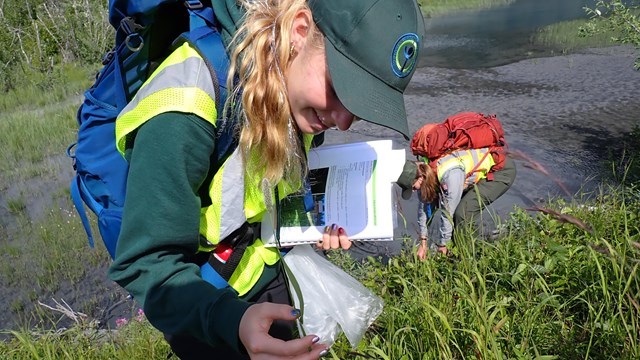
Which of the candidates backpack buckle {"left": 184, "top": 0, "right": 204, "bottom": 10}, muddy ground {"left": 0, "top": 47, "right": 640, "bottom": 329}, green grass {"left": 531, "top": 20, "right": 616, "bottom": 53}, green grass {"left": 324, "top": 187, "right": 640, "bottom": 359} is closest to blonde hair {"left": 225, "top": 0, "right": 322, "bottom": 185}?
backpack buckle {"left": 184, "top": 0, "right": 204, "bottom": 10}

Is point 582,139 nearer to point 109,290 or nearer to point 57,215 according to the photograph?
point 109,290

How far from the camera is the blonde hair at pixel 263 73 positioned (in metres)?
1.28

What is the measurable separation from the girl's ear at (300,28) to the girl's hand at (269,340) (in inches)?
28.4

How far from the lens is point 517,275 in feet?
7.04

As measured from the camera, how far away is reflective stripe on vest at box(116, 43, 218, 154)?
3.76 ft

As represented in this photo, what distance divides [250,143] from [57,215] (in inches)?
204

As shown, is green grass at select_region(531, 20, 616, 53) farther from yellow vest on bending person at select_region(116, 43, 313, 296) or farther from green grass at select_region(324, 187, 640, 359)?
yellow vest on bending person at select_region(116, 43, 313, 296)

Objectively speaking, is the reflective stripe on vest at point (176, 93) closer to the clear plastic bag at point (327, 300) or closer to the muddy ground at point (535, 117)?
the clear plastic bag at point (327, 300)

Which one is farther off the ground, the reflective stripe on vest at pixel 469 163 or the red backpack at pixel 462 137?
the red backpack at pixel 462 137

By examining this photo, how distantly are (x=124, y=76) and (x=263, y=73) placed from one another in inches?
15.9

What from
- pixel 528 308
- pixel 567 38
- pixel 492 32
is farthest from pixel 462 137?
pixel 492 32

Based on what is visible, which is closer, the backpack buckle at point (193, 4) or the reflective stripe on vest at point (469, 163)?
the backpack buckle at point (193, 4)

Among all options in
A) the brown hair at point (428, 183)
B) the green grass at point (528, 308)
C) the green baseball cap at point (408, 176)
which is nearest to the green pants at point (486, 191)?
the brown hair at point (428, 183)

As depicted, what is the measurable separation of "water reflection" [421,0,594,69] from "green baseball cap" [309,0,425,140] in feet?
36.9
